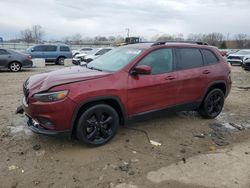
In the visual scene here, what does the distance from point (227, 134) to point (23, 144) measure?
152 inches

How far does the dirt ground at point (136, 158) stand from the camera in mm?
3680

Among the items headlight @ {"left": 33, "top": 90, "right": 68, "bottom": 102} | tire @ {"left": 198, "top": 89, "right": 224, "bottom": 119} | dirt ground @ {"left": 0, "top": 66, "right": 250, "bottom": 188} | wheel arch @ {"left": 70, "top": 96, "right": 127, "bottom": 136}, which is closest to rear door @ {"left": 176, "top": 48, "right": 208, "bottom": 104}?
tire @ {"left": 198, "top": 89, "right": 224, "bottom": 119}

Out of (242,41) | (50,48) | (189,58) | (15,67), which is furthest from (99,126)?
(242,41)

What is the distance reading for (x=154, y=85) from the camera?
5.00m

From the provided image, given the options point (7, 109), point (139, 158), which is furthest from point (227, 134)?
point (7, 109)

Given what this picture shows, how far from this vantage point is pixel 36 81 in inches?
181

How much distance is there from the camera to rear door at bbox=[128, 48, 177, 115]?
4785 mm

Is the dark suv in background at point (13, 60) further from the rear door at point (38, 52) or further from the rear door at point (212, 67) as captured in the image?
the rear door at point (212, 67)

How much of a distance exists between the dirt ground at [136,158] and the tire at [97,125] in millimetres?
162

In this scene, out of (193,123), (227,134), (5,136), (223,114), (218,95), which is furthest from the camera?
(223,114)

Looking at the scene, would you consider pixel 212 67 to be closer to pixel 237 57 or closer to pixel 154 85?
pixel 154 85

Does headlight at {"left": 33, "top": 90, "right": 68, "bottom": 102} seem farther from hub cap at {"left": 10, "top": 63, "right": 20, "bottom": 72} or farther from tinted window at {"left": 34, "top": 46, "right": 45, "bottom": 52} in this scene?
tinted window at {"left": 34, "top": 46, "right": 45, "bottom": 52}

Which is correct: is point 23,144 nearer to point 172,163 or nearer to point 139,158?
point 139,158

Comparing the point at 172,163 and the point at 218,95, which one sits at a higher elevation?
the point at 218,95
